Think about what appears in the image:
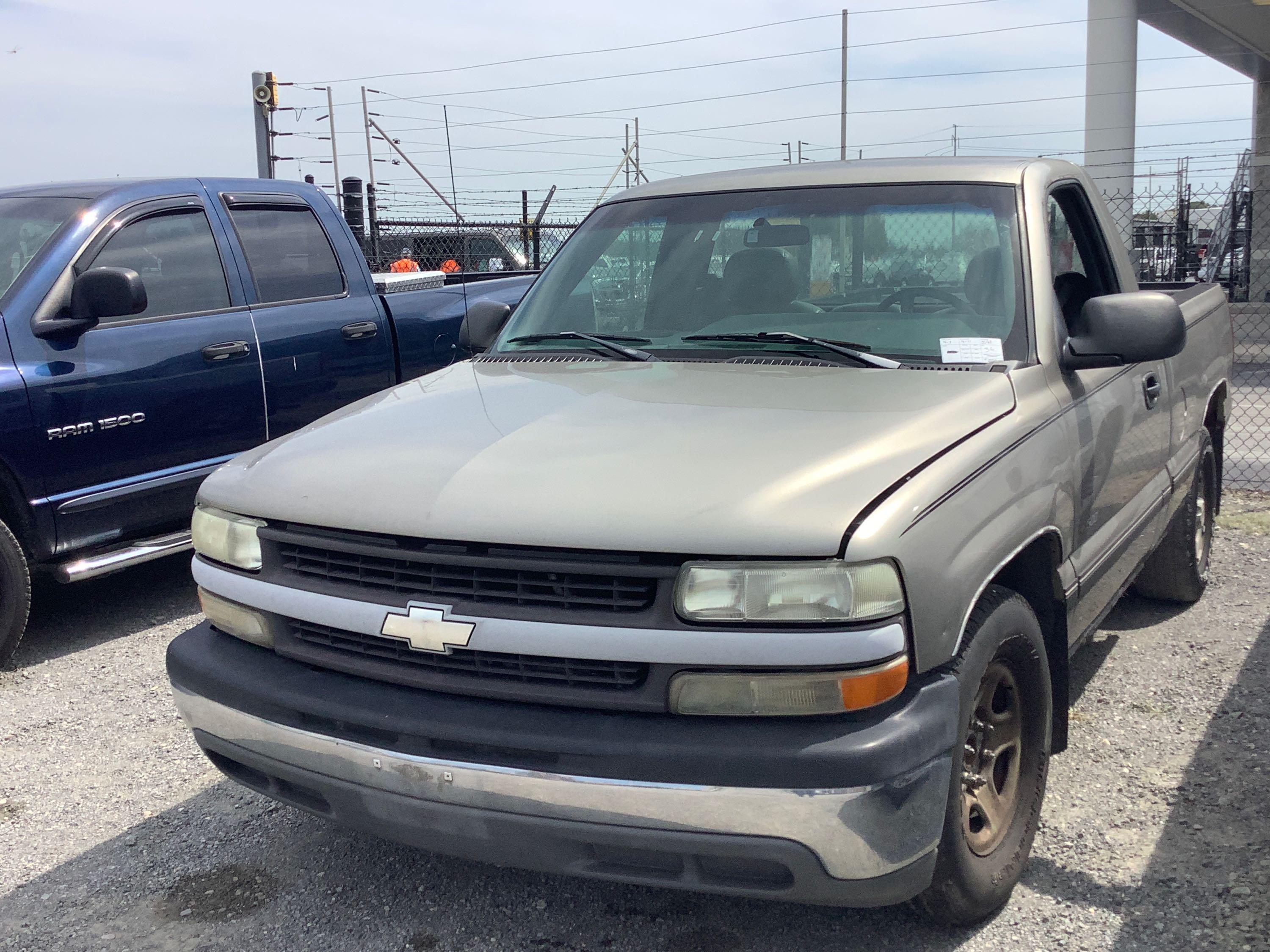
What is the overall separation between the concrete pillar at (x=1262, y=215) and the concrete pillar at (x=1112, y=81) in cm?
235

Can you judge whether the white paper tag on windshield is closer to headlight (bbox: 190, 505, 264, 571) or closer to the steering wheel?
the steering wheel

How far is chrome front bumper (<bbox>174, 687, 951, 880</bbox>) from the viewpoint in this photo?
2.10 m

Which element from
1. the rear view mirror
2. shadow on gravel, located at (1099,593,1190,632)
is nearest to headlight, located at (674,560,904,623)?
the rear view mirror

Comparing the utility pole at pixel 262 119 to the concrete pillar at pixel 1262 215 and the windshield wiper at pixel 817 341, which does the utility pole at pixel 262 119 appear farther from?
the concrete pillar at pixel 1262 215

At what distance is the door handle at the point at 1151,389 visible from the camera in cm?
→ 379

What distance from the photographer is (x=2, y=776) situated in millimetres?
3797

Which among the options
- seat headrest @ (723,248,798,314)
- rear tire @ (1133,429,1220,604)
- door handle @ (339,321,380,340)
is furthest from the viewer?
door handle @ (339,321,380,340)

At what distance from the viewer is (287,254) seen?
594 cm

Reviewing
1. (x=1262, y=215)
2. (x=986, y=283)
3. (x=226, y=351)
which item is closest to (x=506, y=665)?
(x=986, y=283)

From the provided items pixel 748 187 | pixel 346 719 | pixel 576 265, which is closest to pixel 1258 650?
pixel 748 187

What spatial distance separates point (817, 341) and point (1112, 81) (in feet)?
56.7

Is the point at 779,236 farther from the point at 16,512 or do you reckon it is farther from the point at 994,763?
the point at 16,512

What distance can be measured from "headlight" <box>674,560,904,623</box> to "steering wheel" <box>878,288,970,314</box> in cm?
131

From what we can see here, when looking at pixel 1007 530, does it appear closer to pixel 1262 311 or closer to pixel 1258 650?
pixel 1258 650
